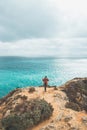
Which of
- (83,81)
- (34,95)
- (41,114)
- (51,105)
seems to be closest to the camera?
(41,114)

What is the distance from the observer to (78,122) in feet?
88.6

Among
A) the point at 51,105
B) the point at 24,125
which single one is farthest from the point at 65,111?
the point at 24,125

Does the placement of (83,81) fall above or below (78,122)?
above

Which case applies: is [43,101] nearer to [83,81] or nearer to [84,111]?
[84,111]

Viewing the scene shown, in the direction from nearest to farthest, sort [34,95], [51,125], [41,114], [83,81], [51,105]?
[51,125] < [41,114] < [51,105] < [34,95] < [83,81]

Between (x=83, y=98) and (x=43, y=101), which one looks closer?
(x=43, y=101)

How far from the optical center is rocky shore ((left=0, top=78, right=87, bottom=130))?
87.8ft

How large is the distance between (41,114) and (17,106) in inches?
134

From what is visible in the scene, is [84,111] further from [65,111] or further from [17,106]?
[17,106]

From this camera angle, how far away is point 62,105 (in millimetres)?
31281

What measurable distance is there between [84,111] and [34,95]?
7.39 meters

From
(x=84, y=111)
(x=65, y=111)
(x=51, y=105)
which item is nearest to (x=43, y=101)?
(x=51, y=105)

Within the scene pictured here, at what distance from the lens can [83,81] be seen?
3844 cm

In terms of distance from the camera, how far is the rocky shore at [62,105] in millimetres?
26750
